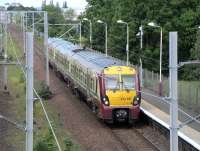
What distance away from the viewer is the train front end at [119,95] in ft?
99.3

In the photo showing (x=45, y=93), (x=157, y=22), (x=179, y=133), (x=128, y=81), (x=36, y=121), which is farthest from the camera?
(x=157, y=22)

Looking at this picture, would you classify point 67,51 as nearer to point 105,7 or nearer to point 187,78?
point 187,78

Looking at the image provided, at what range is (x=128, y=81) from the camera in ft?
101

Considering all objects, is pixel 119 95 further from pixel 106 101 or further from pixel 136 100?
pixel 136 100

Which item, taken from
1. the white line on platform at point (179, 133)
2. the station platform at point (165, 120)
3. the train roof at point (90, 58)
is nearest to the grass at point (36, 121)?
the train roof at point (90, 58)

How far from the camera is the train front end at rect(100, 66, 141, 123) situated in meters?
30.3

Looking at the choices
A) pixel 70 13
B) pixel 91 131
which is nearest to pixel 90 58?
pixel 91 131

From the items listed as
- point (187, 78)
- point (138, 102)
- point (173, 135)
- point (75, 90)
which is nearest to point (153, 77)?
point (75, 90)

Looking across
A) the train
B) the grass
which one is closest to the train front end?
the train

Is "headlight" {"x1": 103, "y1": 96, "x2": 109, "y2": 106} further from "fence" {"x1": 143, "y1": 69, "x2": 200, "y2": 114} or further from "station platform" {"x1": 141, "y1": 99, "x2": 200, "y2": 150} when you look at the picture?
"fence" {"x1": 143, "y1": 69, "x2": 200, "y2": 114}

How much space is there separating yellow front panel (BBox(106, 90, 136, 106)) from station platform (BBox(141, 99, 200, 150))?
1.42 metres

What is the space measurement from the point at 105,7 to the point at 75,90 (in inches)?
1372

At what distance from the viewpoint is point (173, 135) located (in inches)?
597

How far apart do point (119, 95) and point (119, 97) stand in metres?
0.09
